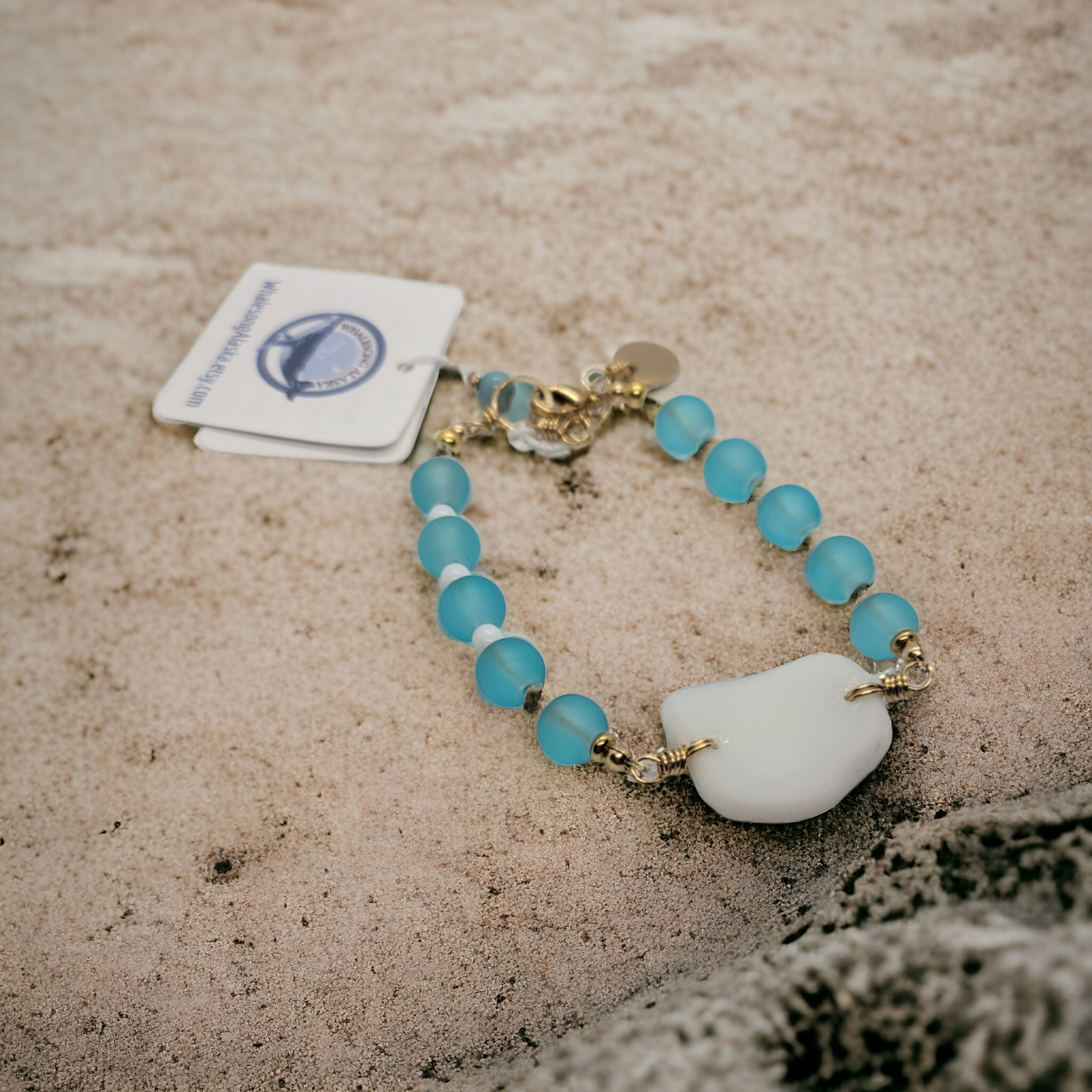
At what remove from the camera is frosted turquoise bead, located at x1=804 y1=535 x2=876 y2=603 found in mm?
948

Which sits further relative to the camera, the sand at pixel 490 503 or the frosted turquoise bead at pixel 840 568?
the frosted turquoise bead at pixel 840 568

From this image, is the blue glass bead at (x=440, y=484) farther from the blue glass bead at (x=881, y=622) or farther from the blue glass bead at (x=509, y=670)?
the blue glass bead at (x=881, y=622)

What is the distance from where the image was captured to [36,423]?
121 centimetres

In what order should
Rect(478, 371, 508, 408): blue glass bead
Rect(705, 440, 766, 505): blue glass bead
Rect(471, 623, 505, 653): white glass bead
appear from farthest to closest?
Rect(478, 371, 508, 408): blue glass bead, Rect(705, 440, 766, 505): blue glass bead, Rect(471, 623, 505, 653): white glass bead

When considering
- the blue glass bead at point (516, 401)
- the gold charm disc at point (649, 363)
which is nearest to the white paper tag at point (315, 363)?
the blue glass bead at point (516, 401)

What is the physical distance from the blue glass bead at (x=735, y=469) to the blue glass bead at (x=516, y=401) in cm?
26

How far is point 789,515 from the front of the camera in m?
Answer: 0.99

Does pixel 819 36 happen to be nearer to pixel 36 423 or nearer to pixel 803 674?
pixel 803 674

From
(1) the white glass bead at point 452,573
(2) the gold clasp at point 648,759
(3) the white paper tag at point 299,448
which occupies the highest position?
(3) the white paper tag at point 299,448

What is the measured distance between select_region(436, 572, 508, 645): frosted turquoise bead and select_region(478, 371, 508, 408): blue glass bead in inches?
12.3

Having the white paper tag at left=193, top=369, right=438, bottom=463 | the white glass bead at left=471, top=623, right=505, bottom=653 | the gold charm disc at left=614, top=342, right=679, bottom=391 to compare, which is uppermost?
the gold charm disc at left=614, top=342, right=679, bottom=391

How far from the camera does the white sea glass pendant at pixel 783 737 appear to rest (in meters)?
0.81

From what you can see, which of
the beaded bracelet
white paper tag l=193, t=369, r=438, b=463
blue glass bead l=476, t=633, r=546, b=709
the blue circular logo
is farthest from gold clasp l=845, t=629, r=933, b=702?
the blue circular logo

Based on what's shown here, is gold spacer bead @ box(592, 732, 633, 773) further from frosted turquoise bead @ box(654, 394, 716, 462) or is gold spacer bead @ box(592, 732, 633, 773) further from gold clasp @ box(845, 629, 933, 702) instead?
frosted turquoise bead @ box(654, 394, 716, 462)
